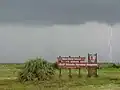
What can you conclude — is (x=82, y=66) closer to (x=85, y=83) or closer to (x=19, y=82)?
(x=85, y=83)

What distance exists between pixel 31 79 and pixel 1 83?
9.82 feet

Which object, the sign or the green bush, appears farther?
the sign

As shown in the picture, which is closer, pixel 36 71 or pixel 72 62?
pixel 36 71

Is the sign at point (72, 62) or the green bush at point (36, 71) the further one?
the sign at point (72, 62)

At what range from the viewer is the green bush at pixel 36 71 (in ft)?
121

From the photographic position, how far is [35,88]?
33594mm

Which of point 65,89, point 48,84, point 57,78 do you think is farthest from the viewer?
point 57,78

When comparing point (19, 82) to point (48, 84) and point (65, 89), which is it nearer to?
point (48, 84)

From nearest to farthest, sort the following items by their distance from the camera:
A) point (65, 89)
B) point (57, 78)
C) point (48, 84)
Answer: point (65, 89) → point (48, 84) → point (57, 78)

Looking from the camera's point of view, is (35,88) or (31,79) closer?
(35,88)

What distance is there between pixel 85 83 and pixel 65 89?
404 centimetres

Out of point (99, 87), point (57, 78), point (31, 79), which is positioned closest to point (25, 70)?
point (31, 79)

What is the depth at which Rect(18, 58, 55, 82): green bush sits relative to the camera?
37.0 meters

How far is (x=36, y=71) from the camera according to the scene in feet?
122
